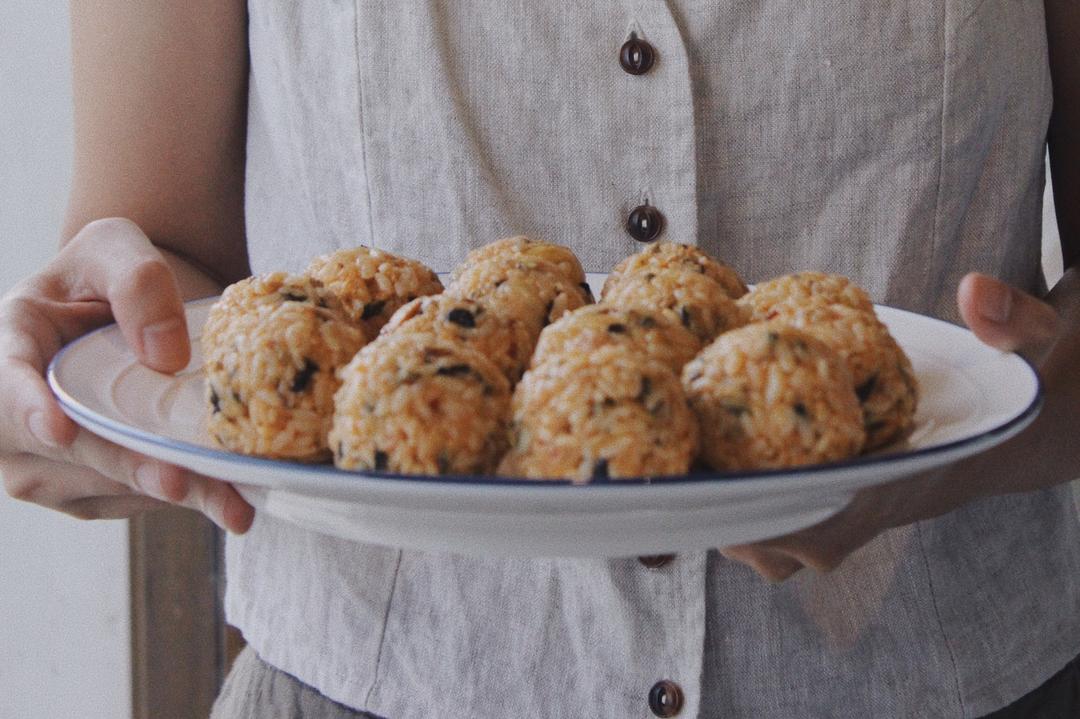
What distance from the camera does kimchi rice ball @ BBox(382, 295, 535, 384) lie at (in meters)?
0.73

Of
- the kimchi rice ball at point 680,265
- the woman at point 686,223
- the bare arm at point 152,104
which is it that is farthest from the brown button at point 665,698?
the bare arm at point 152,104

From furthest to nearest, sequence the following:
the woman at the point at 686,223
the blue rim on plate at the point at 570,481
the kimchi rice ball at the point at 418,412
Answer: the woman at the point at 686,223 < the kimchi rice ball at the point at 418,412 < the blue rim on plate at the point at 570,481

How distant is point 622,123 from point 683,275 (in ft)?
0.79

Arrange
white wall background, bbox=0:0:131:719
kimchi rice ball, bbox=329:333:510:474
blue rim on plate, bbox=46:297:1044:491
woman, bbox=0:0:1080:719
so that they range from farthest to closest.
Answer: white wall background, bbox=0:0:131:719 < woman, bbox=0:0:1080:719 < kimchi rice ball, bbox=329:333:510:474 < blue rim on plate, bbox=46:297:1044:491

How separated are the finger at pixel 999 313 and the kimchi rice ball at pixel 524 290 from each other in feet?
0.83

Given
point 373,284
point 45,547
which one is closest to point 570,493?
point 373,284

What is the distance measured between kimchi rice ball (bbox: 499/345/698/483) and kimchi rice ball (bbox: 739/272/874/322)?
150 mm

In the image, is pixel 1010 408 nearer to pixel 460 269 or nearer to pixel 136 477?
pixel 460 269

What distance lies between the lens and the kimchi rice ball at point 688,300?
0.77 metres

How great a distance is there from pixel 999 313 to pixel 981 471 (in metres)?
0.16

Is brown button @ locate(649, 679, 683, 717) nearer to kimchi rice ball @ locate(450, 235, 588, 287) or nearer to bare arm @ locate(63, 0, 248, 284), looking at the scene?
kimchi rice ball @ locate(450, 235, 588, 287)

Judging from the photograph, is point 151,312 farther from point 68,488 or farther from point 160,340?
point 68,488

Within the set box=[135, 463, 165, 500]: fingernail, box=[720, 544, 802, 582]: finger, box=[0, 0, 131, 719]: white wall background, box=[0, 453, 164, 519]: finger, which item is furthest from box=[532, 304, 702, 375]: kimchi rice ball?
box=[0, 0, 131, 719]: white wall background

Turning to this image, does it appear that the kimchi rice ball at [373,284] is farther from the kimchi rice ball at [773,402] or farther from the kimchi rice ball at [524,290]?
the kimchi rice ball at [773,402]
